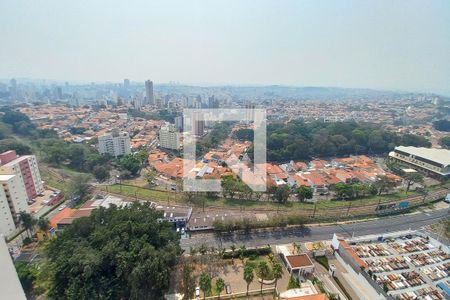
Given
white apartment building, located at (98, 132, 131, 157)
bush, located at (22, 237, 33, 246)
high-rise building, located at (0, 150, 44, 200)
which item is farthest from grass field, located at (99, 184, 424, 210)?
white apartment building, located at (98, 132, 131, 157)

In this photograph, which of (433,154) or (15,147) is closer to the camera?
(15,147)

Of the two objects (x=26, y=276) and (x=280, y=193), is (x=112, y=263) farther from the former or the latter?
(x=280, y=193)

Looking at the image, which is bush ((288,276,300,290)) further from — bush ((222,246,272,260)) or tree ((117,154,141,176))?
tree ((117,154,141,176))

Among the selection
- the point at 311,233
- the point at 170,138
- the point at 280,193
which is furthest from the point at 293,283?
the point at 170,138

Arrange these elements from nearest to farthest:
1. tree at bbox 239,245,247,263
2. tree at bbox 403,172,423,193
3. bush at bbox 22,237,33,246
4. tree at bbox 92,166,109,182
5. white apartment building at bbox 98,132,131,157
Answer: tree at bbox 239,245,247,263 → bush at bbox 22,237,33,246 → tree at bbox 403,172,423,193 → tree at bbox 92,166,109,182 → white apartment building at bbox 98,132,131,157

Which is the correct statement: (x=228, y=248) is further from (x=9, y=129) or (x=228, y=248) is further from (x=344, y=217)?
(x=9, y=129)

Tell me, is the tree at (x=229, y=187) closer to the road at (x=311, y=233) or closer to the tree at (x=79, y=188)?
the road at (x=311, y=233)
